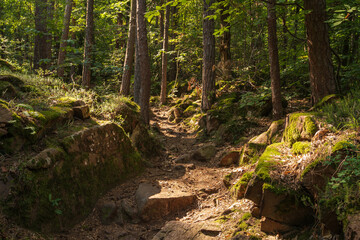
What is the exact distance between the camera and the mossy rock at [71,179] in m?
3.72

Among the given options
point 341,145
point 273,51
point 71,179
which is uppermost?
point 273,51

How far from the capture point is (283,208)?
363cm

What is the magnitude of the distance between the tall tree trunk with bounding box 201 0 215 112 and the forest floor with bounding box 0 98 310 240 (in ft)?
10.8

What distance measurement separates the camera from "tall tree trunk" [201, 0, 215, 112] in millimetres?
10781

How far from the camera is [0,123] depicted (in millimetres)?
4105

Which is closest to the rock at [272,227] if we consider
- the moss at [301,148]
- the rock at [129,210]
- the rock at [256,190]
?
the rock at [256,190]

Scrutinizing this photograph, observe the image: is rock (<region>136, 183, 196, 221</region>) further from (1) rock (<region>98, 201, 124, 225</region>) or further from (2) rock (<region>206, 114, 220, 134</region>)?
(2) rock (<region>206, 114, 220, 134</region>)

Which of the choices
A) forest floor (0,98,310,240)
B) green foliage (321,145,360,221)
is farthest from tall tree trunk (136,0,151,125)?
green foliage (321,145,360,221)

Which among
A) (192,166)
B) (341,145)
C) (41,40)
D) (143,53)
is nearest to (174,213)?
(192,166)

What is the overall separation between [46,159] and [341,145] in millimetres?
4520

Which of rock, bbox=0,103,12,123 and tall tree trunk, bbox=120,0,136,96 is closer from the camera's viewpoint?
rock, bbox=0,103,12,123

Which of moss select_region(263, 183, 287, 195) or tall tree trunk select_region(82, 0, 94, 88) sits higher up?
tall tree trunk select_region(82, 0, 94, 88)

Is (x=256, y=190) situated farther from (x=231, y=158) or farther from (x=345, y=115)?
(x=231, y=158)

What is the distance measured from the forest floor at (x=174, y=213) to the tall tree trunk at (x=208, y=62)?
3.28m
